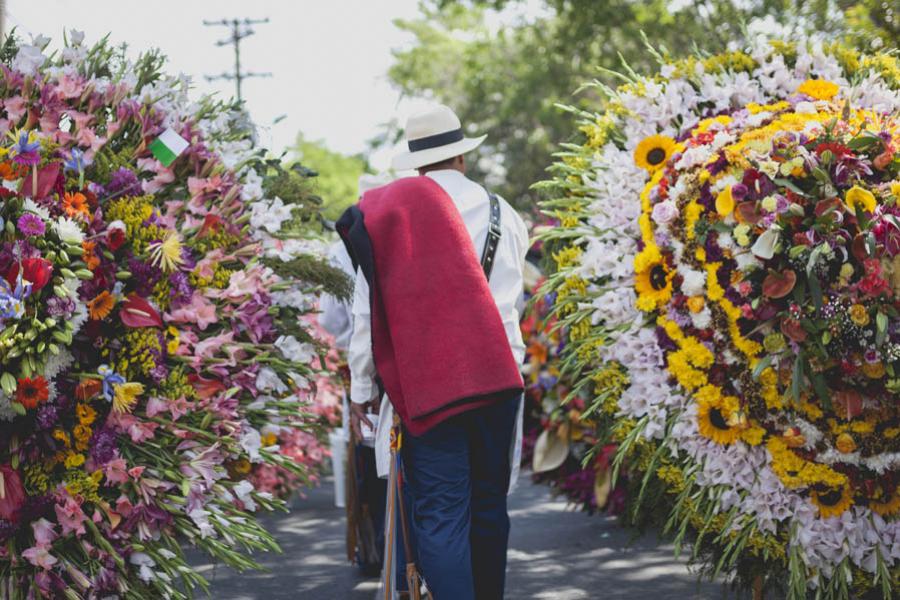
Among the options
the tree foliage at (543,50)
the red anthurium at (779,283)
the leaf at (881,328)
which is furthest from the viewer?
the tree foliage at (543,50)

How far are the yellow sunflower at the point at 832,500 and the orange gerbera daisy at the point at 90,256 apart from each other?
2.90m

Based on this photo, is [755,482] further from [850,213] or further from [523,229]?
[523,229]

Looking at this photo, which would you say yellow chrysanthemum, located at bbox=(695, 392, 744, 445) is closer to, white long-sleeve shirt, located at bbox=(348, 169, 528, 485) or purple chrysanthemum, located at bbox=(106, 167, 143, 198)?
white long-sleeve shirt, located at bbox=(348, 169, 528, 485)

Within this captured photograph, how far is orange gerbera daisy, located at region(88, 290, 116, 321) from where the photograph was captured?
13.2 feet

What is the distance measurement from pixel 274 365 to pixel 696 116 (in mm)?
2258

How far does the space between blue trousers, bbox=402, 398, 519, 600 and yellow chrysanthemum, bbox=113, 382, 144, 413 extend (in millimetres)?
1063

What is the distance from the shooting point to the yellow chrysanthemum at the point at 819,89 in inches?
186

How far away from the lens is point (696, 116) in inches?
196

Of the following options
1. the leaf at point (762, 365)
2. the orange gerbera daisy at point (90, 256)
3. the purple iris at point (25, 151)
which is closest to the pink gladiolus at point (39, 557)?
the orange gerbera daisy at point (90, 256)

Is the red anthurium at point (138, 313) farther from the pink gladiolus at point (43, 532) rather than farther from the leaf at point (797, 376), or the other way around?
the leaf at point (797, 376)

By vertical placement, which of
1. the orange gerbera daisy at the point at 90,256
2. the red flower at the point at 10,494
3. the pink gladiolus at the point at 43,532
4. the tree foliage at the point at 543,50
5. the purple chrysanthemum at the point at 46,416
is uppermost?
the tree foliage at the point at 543,50

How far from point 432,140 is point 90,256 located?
1.54m

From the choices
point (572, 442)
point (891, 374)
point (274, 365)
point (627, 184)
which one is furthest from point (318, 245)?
point (891, 374)

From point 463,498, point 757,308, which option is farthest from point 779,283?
point 463,498
